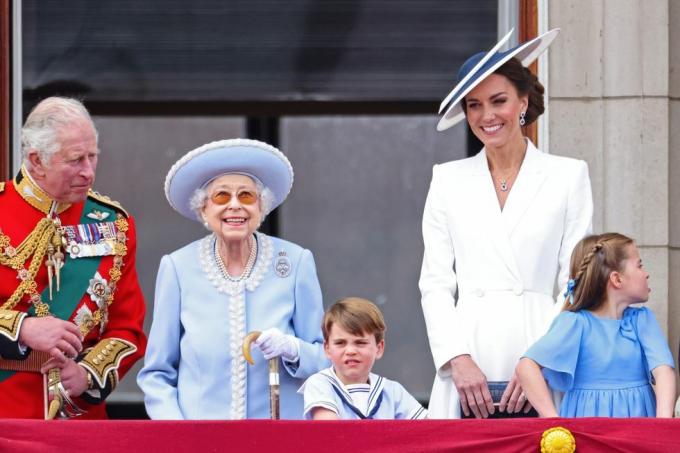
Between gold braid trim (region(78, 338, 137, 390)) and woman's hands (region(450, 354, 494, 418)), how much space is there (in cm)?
99

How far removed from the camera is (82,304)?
192 inches

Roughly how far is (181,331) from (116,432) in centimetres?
73

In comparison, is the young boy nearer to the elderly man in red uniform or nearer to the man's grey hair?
the elderly man in red uniform

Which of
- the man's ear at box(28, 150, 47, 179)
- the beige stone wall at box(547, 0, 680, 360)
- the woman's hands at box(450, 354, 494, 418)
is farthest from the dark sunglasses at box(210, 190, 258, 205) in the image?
the beige stone wall at box(547, 0, 680, 360)

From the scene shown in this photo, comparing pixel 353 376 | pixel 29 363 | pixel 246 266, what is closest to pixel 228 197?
pixel 246 266

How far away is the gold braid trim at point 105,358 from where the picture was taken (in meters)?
4.78

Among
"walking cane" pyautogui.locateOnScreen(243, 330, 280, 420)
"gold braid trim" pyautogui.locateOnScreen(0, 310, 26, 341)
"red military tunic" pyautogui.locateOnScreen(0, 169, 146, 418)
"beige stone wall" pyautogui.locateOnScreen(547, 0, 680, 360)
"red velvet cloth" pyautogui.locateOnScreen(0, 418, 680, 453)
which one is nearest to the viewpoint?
"red velvet cloth" pyautogui.locateOnScreen(0, 418, 680, 453)

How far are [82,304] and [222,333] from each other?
448 millimetres

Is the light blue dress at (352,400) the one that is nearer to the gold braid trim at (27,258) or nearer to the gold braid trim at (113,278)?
the gold braid trim at (113,278)

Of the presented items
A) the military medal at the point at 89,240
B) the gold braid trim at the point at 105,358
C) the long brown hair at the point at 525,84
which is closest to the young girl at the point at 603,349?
the long brown hair at the point at 525,84

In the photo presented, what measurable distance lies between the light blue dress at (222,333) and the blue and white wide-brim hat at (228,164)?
0.21 metres

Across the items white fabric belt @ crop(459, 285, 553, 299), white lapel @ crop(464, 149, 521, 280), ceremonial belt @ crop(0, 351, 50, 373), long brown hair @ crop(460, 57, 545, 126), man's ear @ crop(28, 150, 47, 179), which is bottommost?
ceremonial belt @ crop(0, 351, 50, 373)

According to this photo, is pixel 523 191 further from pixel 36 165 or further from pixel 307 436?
pixel 36 165

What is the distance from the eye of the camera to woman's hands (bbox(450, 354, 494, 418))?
467cm
